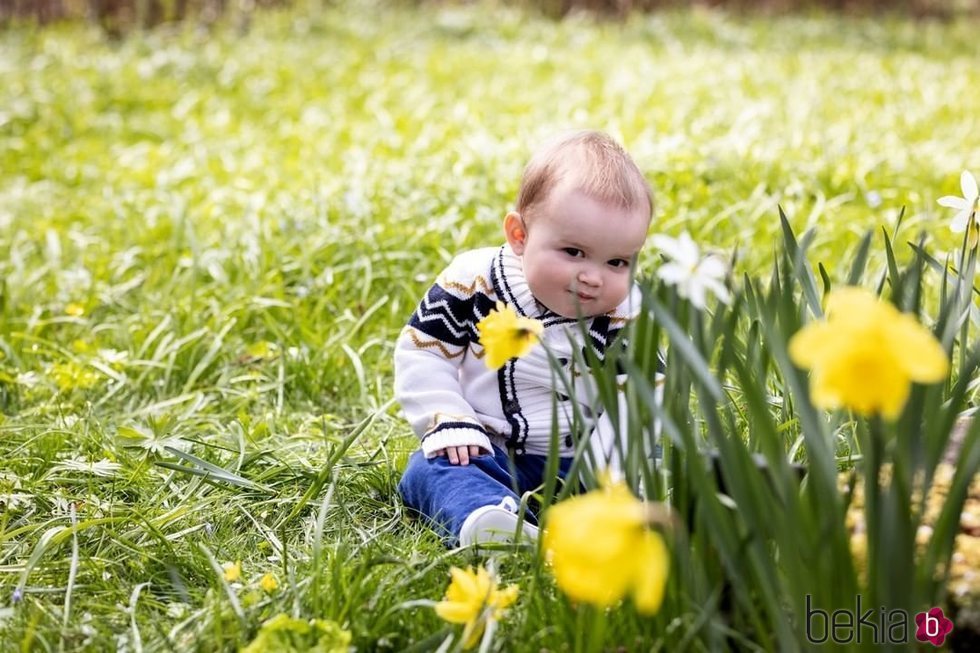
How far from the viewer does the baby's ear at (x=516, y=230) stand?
214 cm

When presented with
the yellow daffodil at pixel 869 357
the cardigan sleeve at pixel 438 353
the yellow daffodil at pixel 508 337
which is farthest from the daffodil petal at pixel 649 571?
the cardigan sleeve at pixel 438 353

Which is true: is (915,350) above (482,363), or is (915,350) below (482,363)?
above

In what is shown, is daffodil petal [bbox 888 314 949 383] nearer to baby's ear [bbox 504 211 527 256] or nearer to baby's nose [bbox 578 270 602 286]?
baby's nose [bbox 578 270 602 286]

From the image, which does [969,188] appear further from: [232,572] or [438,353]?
[232,572]

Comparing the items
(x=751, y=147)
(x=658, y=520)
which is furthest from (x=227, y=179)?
(x=658, y=520)

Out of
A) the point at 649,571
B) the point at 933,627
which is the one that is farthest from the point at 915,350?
the point at 933,627

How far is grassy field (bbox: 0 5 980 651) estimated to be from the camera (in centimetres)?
170

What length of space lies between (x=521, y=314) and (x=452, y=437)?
293 mm

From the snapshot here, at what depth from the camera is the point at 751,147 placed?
187 inches

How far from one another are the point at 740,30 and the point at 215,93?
20.8 ft

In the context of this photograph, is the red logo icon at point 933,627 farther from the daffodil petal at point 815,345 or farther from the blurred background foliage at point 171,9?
the blurred background foliage at point 171,9

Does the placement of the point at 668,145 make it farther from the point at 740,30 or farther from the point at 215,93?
the point at 740,30

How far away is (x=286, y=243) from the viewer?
3.60m

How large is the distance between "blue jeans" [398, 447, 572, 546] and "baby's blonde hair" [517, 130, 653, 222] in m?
0.51
